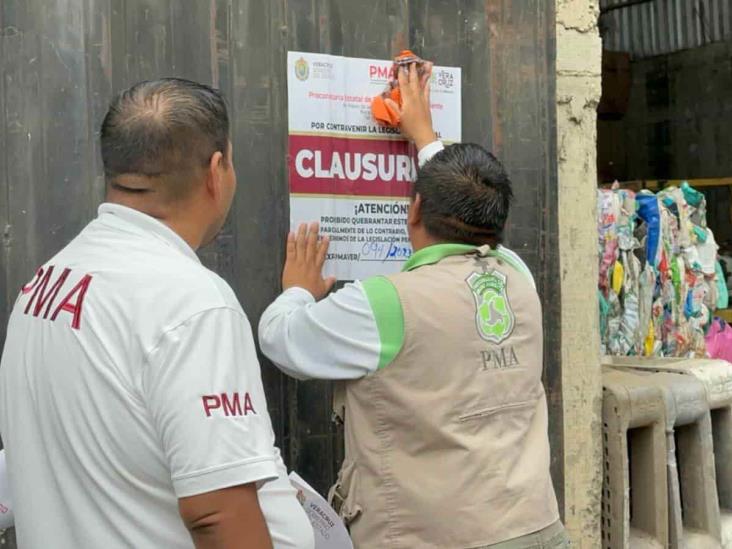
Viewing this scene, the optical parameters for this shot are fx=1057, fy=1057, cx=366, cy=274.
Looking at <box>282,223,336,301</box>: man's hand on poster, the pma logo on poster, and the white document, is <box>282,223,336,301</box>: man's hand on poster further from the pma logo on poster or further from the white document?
the white document

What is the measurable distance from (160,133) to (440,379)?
88 cm

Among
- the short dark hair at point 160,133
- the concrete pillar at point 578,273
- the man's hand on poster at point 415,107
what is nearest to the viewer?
the short dark hair at point 160,133

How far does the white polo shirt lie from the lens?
59.4 inches

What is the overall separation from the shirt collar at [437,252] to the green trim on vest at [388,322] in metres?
0.15

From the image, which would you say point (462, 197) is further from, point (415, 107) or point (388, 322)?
point (415, 107)

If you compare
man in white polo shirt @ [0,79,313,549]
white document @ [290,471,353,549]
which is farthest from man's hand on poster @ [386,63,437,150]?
man in white polo shirt @ [0,79,313,549]

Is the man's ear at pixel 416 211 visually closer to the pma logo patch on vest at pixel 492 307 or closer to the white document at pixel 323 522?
the pma logo patch on vest at pixel 492 307

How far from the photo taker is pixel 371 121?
2.86 metres

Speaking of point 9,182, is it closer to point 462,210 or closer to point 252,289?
point 252,289

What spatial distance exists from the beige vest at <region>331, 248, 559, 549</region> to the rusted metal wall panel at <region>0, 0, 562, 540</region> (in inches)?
21.6

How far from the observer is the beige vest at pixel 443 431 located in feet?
7.34

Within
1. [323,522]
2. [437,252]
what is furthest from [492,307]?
[323,522]

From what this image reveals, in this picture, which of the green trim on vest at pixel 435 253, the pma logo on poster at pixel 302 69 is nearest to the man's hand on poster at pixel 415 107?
the pma logo on poster at pixel 302 69

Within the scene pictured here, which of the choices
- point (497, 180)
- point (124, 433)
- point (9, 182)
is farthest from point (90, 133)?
point (124, 433)
